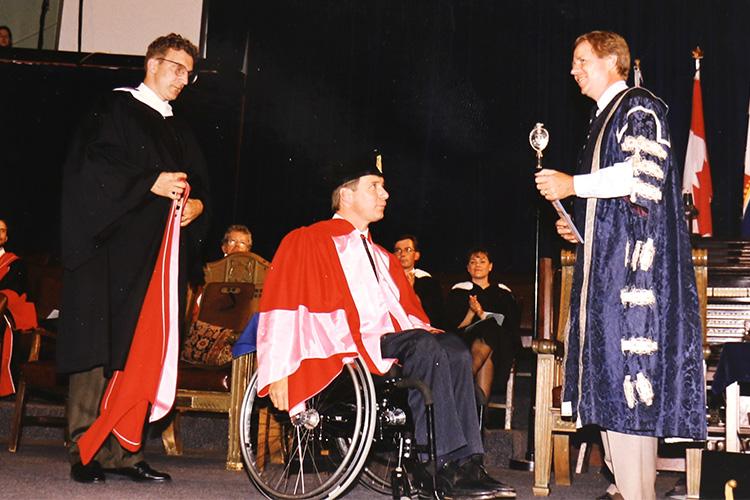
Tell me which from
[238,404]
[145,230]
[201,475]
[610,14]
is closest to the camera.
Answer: [145,230]

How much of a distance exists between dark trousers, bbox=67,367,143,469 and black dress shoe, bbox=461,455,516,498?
1394mm

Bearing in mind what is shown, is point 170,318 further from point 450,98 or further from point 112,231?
point 450,98

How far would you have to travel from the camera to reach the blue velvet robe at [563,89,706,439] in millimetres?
2816

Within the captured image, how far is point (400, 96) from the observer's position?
8500 mm

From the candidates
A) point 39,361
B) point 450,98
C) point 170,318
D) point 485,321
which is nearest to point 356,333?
point 170,318

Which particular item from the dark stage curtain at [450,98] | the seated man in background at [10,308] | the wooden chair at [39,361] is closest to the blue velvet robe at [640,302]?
the wooden chair at [39,361]

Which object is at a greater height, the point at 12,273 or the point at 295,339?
the point at 12,273

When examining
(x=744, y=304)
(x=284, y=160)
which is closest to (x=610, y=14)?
(x=284, y=160)

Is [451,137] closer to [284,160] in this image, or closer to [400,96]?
[400,96]

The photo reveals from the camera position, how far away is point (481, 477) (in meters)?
3.23

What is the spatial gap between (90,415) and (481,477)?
1553mm

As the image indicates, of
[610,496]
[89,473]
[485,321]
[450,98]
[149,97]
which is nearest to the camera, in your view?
[89,473]

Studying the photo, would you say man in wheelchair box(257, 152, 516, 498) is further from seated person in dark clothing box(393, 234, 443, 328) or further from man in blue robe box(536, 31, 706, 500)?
seated person in dark clothing box(393, 234, 443, 328)

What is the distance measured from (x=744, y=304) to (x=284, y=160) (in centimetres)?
472
